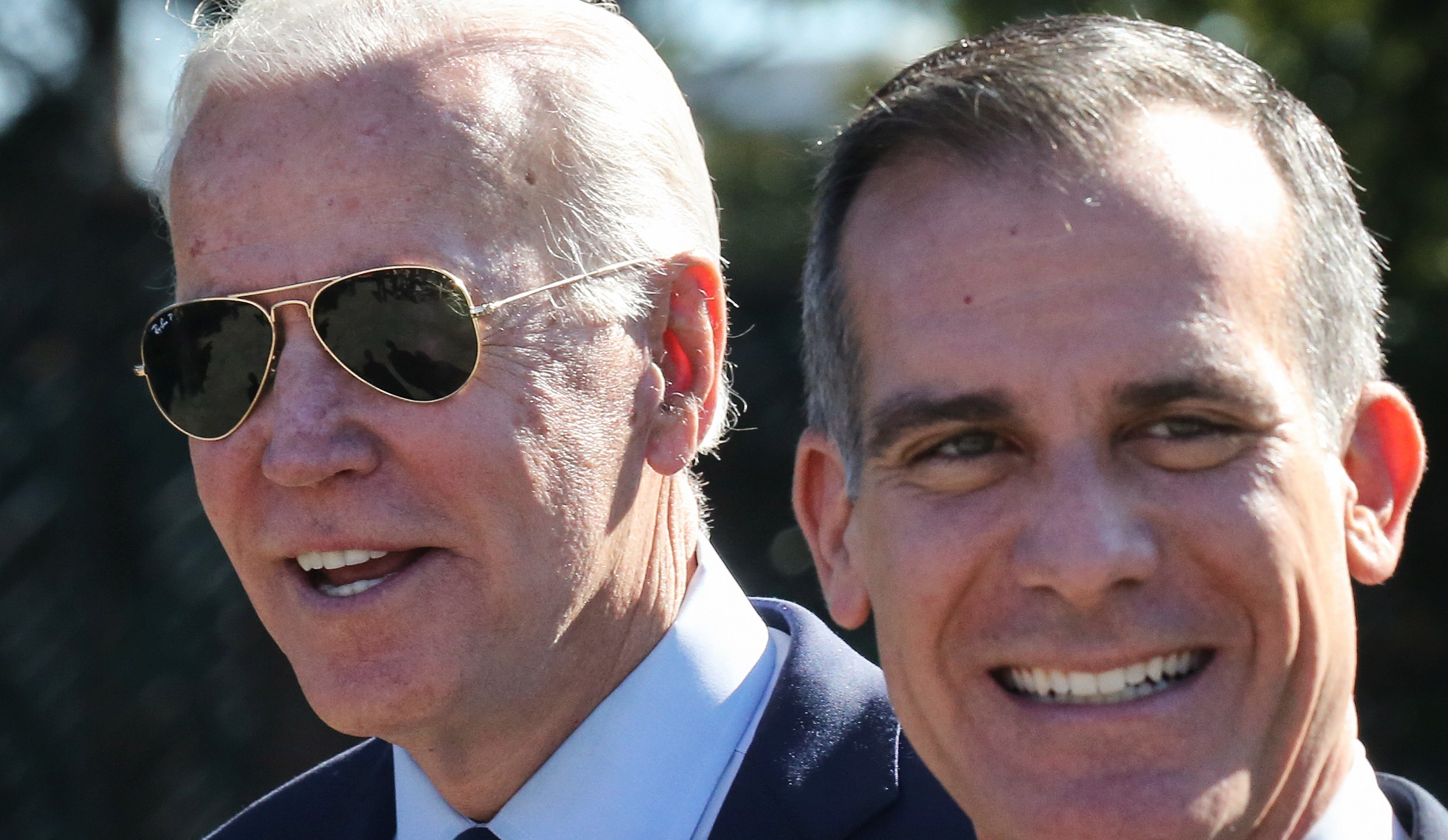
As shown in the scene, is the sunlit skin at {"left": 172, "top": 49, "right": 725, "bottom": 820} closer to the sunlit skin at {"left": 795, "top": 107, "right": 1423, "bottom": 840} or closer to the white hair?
the white hair

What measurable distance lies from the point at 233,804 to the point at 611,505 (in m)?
3.96

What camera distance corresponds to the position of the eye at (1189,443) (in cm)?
177

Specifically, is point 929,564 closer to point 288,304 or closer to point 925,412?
point 925,412

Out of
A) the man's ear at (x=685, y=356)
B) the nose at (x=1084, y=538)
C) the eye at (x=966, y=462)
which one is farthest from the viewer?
the man's ear at (x=685, y=356)

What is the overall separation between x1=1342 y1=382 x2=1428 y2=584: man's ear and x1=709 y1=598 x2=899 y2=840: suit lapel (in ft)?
2.68

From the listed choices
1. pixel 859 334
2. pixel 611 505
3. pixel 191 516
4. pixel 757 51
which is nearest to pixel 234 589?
pixel 191 516

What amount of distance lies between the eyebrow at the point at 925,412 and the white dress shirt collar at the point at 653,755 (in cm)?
78

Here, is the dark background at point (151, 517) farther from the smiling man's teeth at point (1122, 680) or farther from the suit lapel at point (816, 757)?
the smiling man's teeth at point (1122, 680)

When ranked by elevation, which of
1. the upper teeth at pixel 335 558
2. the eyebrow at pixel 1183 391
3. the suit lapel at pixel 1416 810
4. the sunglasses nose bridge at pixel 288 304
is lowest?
the upper teeth at pixel 335 558

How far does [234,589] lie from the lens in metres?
6.04

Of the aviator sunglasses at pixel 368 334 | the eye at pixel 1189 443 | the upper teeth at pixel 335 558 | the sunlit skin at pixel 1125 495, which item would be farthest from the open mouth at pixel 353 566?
the eye at pixel 1189 443

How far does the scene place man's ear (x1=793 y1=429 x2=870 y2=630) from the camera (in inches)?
83.2

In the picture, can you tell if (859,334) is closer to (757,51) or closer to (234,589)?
(234,589)

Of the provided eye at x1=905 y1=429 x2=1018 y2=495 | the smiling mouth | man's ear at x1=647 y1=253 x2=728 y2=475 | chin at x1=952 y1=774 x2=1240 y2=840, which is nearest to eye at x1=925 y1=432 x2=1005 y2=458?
eye at x1=905 y1=429 x2=1018 y2=495
